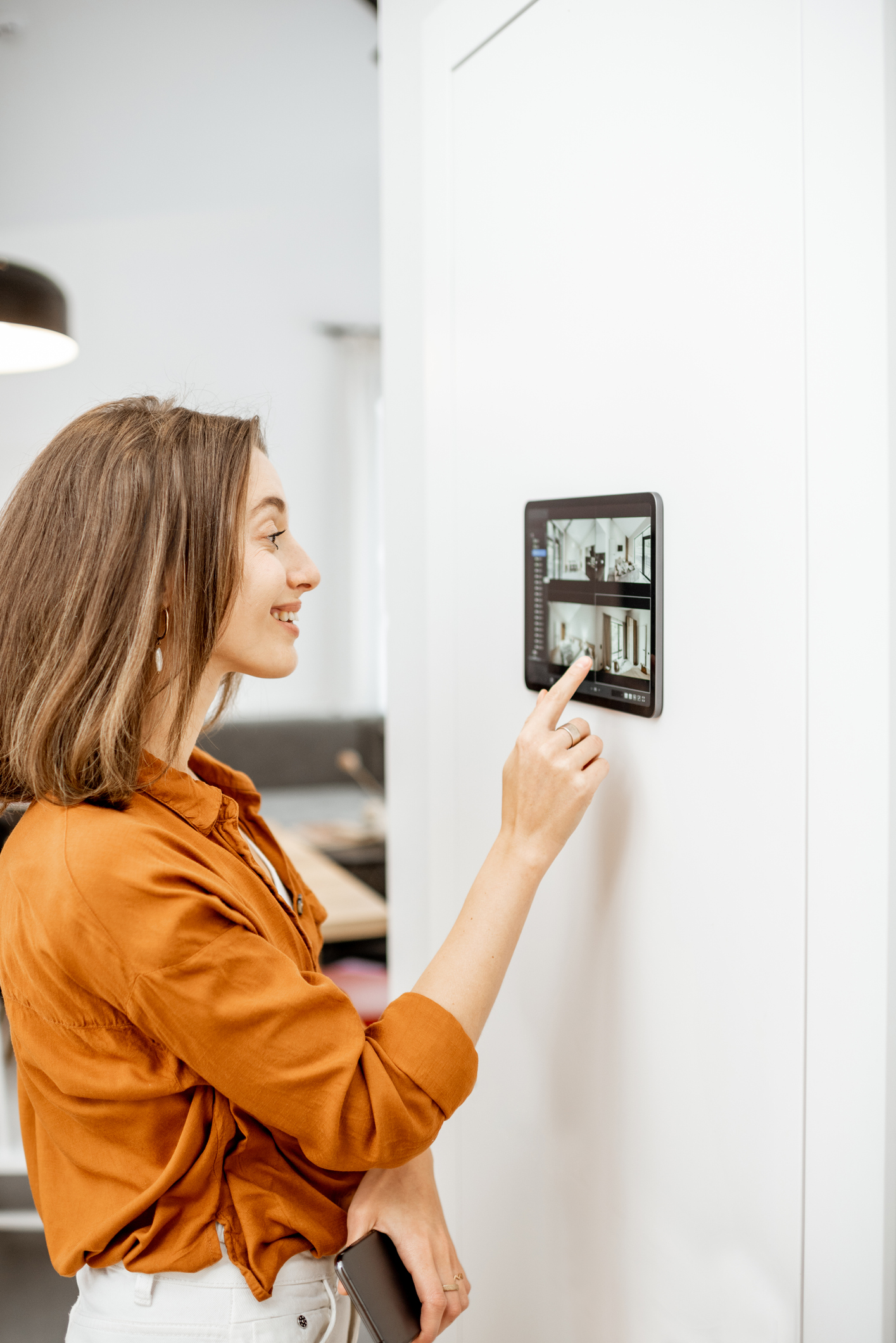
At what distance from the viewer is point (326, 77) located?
3.30 metres

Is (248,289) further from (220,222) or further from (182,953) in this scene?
(182,953)

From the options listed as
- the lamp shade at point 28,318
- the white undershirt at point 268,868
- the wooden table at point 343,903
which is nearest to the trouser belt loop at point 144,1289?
the white undershirt at point 268,868

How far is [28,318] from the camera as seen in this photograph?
1.81 m

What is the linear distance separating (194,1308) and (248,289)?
3.53m

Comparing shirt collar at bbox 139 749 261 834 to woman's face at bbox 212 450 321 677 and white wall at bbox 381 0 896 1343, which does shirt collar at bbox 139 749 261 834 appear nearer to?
woman's face at bbox 212 450 321 677

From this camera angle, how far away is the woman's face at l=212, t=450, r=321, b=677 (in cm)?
82

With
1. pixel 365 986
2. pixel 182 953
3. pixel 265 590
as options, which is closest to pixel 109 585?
pixel 265 590

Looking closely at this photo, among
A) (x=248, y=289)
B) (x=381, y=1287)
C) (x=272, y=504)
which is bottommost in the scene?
(x=381, y=1287)

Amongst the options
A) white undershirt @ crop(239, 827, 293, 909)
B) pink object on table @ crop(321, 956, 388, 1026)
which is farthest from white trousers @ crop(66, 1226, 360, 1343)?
pink object on table @ crop(321, 956, 388, 1026)

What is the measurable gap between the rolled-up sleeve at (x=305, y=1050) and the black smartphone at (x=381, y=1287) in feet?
0.33

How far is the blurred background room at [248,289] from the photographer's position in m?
2.71

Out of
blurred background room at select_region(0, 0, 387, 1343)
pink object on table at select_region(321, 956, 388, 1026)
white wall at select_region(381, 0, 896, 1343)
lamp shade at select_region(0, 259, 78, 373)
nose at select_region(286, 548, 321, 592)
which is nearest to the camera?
white wall at select_region(381, 0, 896, 1343)

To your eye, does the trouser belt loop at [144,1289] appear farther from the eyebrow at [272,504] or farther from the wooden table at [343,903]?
the wooden table at [343,903]

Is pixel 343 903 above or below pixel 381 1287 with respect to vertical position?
below
